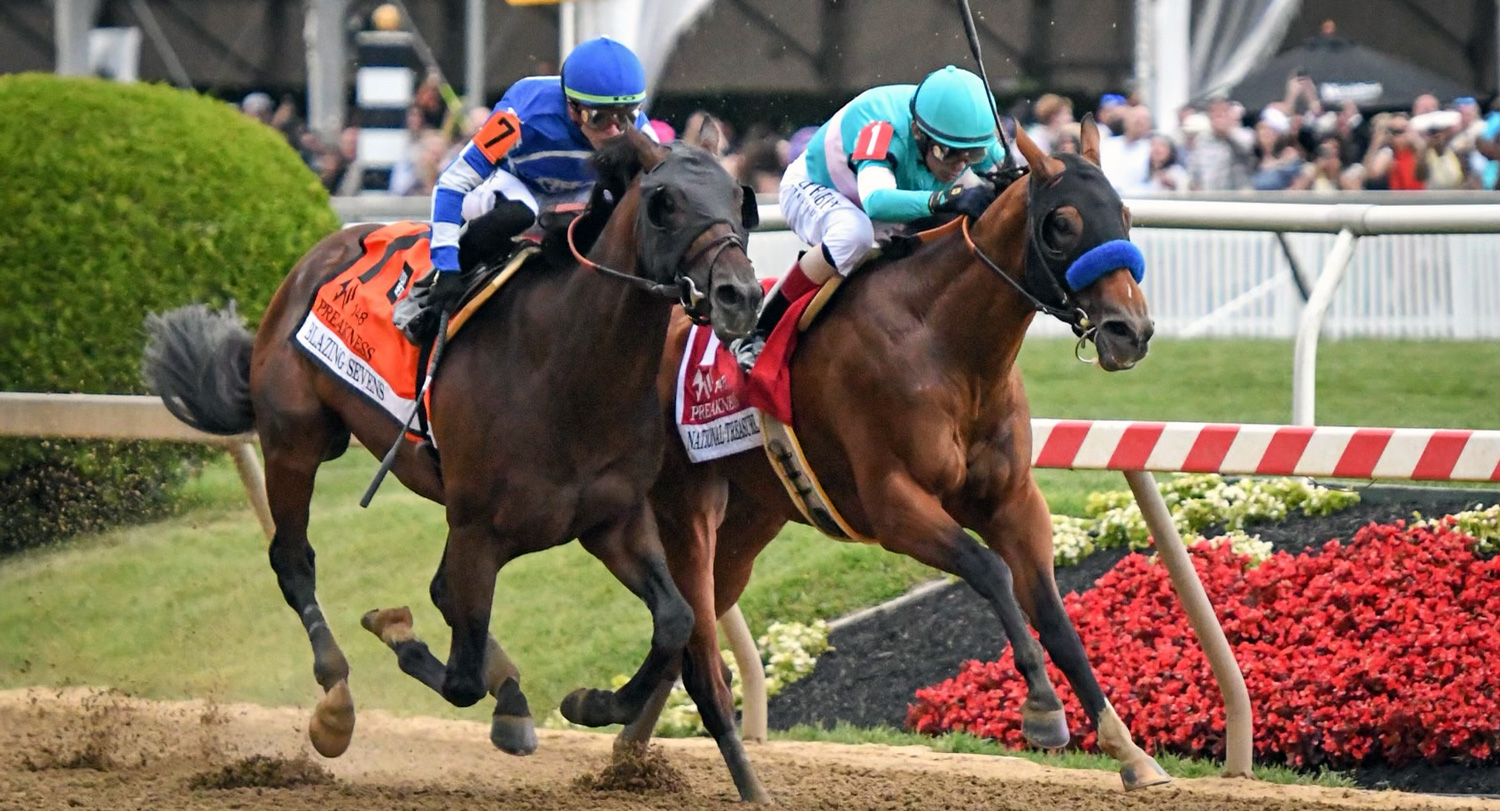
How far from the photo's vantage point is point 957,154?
5.64 m

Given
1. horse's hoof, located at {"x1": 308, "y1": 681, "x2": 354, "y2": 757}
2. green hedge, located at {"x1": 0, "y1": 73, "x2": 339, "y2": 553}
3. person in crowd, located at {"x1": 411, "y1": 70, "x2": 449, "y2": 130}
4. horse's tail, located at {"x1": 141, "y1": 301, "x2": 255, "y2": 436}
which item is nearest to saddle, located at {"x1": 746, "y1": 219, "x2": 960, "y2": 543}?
horse's hoof, located at {"x1": 308, "y1": 681, "x2": 354, "y2": 757}

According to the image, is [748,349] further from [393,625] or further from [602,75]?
[393,625]

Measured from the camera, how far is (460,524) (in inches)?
209

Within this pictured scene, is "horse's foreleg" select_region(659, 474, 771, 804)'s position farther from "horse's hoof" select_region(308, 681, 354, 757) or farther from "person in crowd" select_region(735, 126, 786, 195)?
"person in crowd" select_region(735, 126, 786, 195)

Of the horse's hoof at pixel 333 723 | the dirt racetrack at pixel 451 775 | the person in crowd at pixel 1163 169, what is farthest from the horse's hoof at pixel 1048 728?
the person in crowd at pixel 1163 169

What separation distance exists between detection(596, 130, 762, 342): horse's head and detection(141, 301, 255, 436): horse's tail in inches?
81.0

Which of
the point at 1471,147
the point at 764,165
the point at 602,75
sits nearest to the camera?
the point at 602,75

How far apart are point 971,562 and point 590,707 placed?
1.09m

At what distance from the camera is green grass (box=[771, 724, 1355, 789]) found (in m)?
5.87

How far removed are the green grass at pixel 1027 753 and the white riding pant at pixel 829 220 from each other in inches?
66.7

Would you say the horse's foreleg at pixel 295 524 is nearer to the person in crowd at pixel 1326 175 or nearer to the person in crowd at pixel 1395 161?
the person in crowd at pixel 1326 175

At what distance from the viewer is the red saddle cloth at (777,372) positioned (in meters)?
5.67

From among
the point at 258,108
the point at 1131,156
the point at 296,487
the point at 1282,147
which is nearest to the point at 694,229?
the point at 296,487

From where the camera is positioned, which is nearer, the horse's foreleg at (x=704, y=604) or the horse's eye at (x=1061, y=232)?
the horse's eye at (x=1061, y=232)
